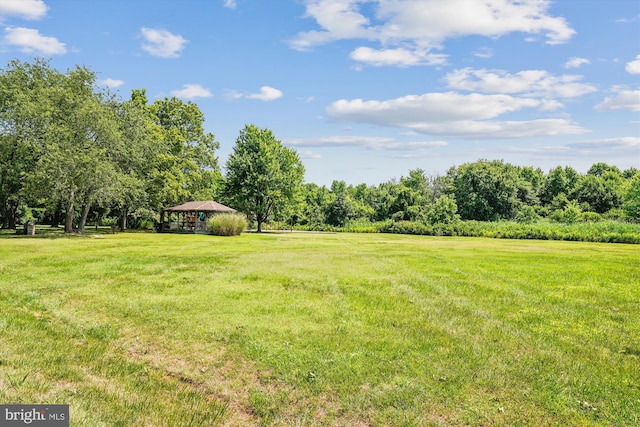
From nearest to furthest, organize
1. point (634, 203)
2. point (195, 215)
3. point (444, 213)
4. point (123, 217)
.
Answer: point (123, 217) → point (195, 215) → point (634, 203) → point (444, 213)

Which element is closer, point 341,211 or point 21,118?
point 21,118

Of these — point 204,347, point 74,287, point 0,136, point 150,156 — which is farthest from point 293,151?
point 204,347

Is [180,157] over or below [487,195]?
over

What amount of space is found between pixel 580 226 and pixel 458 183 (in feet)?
83.8

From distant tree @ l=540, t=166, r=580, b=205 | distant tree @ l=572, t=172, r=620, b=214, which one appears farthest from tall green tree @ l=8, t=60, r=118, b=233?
distant tree @ l=540, t=166, r=580, b=205

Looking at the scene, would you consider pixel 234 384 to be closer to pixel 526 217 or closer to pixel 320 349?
pixel 320 349

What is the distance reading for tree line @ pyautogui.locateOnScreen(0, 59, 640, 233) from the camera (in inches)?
1040

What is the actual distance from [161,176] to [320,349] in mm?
35618

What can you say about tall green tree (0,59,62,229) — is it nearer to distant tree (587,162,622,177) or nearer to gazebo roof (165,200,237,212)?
gazebo roof (165,200,237,212)

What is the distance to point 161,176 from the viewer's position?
37.6 meters

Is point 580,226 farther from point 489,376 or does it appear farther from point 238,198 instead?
point 489,376

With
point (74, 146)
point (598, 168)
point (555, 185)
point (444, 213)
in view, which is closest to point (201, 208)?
point (74, 146)

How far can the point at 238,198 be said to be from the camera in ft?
138

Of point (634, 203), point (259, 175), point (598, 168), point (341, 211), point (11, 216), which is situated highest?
point (598, 168)
